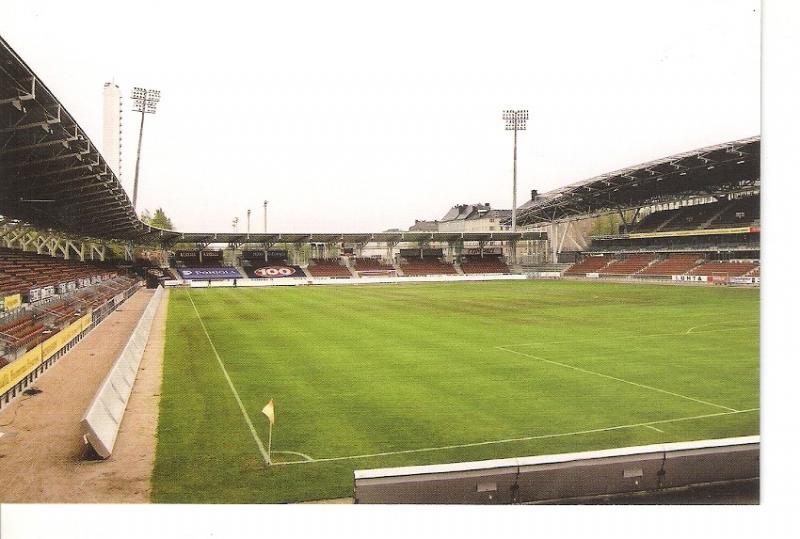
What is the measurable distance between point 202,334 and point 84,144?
13.6 feet

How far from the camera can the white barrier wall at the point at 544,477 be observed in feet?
12.4

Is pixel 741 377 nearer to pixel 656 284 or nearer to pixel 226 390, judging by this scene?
pixel 226 390

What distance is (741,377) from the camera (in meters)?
6.77

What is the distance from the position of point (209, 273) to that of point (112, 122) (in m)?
24.1

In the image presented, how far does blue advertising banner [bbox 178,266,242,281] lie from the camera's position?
29.9 meters

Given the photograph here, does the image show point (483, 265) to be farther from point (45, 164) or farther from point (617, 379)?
point (617, 379)

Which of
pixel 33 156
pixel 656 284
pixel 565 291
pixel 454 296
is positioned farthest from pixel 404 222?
pixel 656 284

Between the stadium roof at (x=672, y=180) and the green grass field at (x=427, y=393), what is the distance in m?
1.50

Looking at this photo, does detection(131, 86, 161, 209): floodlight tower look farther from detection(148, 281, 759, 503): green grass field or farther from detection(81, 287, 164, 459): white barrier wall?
detection(148, 281, 759, 503): green grass field

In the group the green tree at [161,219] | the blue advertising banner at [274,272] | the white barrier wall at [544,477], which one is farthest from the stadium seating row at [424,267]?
the white barrier wall at [544,477]

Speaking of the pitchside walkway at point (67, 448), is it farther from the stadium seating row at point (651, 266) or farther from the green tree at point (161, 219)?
the stadium seating row at point (651, 266)

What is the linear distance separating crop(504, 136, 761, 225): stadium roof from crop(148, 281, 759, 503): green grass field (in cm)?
150

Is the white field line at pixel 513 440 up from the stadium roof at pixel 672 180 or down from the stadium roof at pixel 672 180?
down

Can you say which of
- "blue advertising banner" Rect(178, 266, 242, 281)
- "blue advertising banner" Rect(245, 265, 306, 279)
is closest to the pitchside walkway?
"blue advertising banner" Rect(178, 266, 242, 281)
